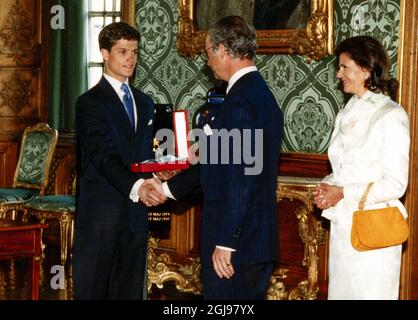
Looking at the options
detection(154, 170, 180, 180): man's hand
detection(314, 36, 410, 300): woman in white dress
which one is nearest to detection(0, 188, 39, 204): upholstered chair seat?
detection(154, 170, 180, 180): man's hand

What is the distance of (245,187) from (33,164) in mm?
4891

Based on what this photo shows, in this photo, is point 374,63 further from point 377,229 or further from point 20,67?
point 20,67

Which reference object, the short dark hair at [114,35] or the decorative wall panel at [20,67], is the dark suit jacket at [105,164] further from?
the decorative wall panel at [20,67]

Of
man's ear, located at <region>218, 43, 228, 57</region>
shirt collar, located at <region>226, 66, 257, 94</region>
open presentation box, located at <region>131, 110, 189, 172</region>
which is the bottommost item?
open presentation box, located at <region>131, 110, 189, 172</region>

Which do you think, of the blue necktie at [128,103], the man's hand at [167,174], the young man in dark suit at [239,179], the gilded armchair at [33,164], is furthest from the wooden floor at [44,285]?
the young man in dark suit at [239,179]

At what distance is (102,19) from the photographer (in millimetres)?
8695

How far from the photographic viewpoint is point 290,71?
6.30 metres

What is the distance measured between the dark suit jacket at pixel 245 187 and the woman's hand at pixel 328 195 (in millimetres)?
526

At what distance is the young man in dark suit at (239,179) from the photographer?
3598 millimetres

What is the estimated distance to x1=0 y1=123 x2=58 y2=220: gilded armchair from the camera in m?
7.95

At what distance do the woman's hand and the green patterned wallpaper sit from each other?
1.66 metres

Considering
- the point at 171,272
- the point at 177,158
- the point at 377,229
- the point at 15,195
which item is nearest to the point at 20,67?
the point at 15,195

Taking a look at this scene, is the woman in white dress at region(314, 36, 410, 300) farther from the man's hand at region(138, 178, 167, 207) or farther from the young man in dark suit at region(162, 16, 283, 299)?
the man's hand at region(138, 178, 167, 207)

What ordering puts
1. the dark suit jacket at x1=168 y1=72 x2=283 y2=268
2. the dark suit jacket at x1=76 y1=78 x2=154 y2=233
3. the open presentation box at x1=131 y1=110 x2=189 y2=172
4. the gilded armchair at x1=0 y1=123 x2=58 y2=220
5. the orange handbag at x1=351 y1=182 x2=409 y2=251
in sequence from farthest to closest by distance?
1. the gilded armchair at x1=0 y1=123 x2=58 y2=220
2. the open presentation box at x1=131 y1=110 x2=189 y2=172
3. the dark suit jacket at x1=76 y1=78 x2=154 y2=233
4. the orange handbag at x1=351 y1=182 x2=409 y2=251
5. the dark suit jacket at x1=168 y1=72 x2=283 y2=268
